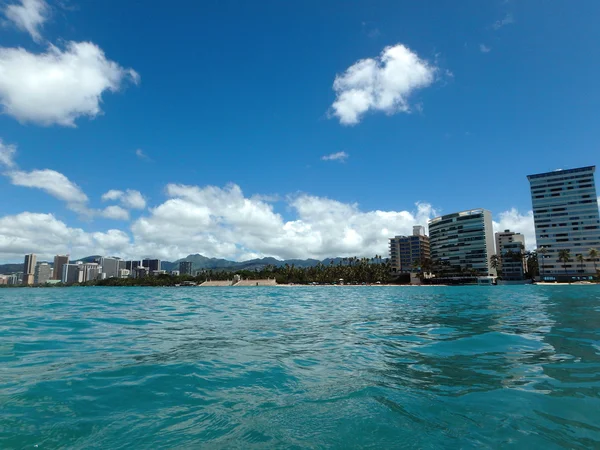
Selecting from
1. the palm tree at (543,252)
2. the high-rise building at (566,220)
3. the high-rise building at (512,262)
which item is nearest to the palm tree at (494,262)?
the high-rise building at (512,262)

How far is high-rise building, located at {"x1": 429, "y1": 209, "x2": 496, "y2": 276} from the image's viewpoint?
173125mm

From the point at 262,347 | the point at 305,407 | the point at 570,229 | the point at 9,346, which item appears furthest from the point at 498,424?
the point at 570,229

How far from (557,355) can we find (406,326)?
800 cm

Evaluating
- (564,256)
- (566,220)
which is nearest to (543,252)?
(564,256)

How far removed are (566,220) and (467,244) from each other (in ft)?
145

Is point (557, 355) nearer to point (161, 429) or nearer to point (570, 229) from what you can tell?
point (161, 429)

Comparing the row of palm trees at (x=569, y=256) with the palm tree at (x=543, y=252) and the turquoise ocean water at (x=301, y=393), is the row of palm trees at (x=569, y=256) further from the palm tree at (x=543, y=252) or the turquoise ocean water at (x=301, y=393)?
the turquoise ocean water at (x=301, y=393)

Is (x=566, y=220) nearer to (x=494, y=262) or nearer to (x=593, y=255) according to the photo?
(x=593, y=255)

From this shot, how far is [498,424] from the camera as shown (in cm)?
543

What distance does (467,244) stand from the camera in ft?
589

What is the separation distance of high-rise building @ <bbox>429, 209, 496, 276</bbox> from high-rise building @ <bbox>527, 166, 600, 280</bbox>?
2214 cm

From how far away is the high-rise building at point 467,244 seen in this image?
568ft

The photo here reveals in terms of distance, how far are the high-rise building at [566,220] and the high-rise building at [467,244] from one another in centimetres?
2214

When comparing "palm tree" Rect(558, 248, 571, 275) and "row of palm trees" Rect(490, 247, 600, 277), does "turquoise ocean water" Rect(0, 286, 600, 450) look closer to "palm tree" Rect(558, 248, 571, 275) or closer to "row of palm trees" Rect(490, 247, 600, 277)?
"palm tree" Rect(558, 248, 571, 275)
